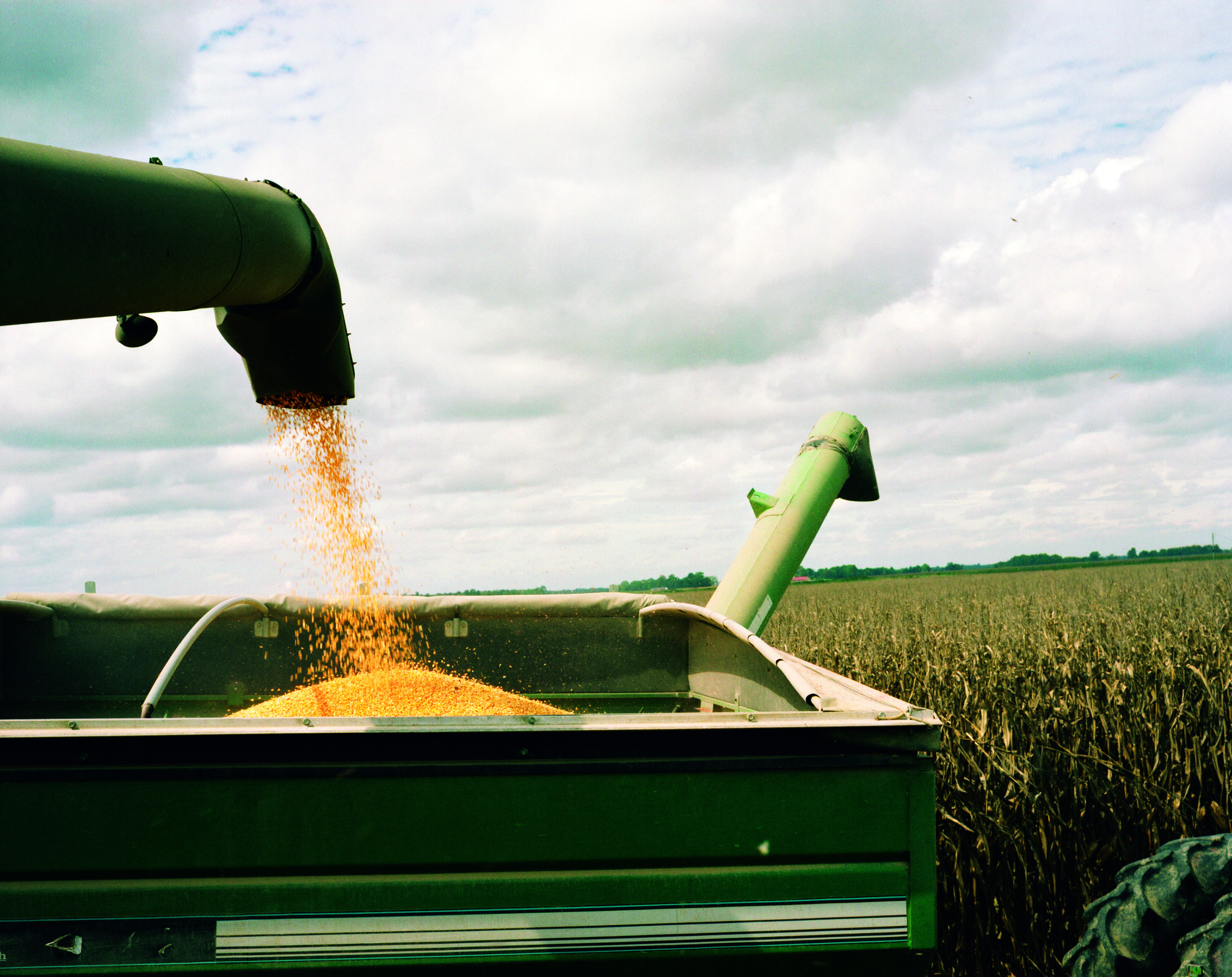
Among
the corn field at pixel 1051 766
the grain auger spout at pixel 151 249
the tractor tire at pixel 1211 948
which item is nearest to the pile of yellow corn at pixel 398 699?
the grain auger spout at pixel 151 249

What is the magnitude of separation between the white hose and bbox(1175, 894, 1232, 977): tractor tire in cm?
261

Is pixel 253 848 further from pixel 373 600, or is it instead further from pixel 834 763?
pixel 373 600

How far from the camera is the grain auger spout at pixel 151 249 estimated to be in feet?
4.83

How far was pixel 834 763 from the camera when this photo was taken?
6.27 feet

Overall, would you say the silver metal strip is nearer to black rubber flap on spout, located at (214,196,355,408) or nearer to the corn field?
Answer: the corn field

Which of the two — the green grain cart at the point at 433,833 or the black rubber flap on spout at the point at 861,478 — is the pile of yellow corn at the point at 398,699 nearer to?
the green grain cart at the point at 433,833

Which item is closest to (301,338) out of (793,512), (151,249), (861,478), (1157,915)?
(151,249)

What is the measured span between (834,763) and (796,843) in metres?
0.19

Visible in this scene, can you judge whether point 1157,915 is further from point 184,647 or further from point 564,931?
point 184,647

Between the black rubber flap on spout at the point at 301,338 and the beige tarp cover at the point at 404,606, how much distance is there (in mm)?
1273

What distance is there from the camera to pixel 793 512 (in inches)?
222

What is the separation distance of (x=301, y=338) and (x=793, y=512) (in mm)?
3639

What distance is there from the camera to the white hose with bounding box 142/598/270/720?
105 inches

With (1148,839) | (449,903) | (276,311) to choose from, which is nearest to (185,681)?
(276,311)
